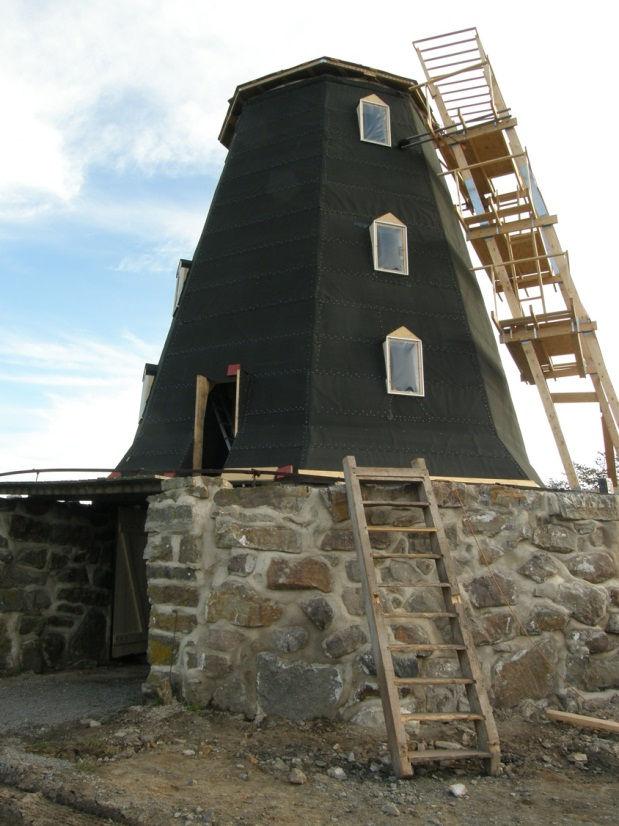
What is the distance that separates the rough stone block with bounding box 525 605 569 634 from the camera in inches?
234

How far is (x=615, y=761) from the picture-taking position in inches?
181

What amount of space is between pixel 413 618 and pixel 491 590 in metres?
1.41

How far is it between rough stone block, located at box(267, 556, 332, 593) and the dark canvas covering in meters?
1.78

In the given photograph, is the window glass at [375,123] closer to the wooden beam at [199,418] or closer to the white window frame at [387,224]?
the white window frame at [387,224]

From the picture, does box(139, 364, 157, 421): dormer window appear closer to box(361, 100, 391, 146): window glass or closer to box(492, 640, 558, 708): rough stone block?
box(361, 100, 391, 146): window glass

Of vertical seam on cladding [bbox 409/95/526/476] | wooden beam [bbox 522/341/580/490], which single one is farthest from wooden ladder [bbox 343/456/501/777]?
wooden beam [bbox 522/341/580/490]

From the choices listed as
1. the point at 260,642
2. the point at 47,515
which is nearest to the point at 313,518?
the point at 260,642

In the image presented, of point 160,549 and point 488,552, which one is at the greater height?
point 160,549

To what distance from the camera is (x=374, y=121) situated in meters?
10.7

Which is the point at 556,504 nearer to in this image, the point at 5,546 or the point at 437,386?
the point at 437,386

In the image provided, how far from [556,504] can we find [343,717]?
2.87 metres

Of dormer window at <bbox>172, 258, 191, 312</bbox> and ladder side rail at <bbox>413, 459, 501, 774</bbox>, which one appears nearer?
ladder side rail at <bbox>413, 459, 501, 774</bbox>

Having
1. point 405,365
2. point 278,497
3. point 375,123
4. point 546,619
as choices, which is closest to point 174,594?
point 278,497

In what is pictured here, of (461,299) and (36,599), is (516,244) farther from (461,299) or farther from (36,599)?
(36,599)
